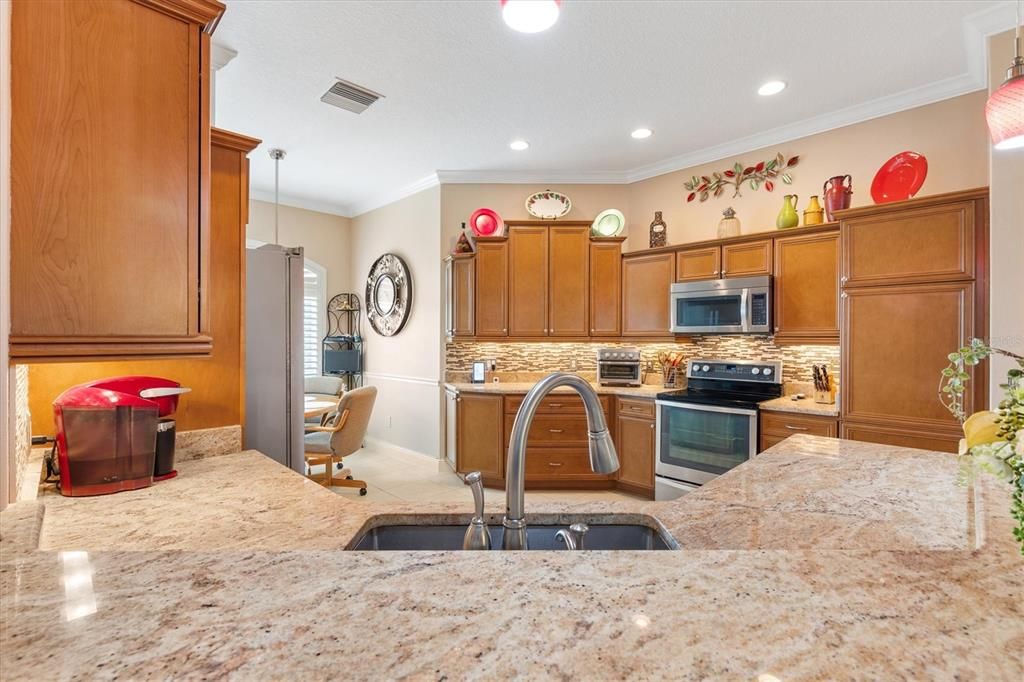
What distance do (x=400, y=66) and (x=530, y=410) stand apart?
8.52 feet

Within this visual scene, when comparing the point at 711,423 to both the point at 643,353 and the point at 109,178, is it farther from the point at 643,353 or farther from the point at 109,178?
the point at 109,178

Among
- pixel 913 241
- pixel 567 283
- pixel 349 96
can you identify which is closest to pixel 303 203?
pixel 349 96

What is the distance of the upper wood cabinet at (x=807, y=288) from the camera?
3188 mm

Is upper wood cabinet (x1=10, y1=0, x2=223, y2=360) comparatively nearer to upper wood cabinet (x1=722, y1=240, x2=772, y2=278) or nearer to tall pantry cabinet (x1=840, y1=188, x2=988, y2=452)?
tall pantry cabinet (x1=840, y1=188, x2=988, y2=452)

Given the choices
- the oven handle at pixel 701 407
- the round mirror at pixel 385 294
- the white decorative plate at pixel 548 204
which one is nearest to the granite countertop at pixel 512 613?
the oven handle at pixel 701 407

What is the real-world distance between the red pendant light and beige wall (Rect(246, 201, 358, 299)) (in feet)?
18.6

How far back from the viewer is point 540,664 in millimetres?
468

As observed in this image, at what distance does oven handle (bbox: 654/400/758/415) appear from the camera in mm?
3262

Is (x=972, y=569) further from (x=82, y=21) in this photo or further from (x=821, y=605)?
(x=82, y=21)

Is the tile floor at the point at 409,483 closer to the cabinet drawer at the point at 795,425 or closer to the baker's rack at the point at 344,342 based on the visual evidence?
the baker's rack at the point at 344,342

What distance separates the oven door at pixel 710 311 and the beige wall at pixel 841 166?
69cm

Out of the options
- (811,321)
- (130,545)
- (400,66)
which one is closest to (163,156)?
(130,545)

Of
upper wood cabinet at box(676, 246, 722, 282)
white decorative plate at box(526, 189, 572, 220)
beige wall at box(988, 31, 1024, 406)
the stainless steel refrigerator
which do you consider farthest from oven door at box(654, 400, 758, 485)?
the stainless steel refrigerator

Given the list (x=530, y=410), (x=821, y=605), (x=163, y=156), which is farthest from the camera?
(x=163, y=156)
